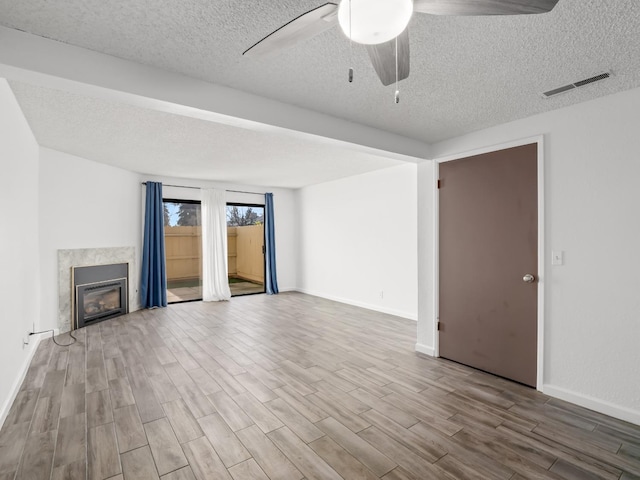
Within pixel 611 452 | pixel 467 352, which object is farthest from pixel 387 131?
pixel 611 452

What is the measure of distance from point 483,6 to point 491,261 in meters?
2.48

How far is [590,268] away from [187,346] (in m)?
4.12

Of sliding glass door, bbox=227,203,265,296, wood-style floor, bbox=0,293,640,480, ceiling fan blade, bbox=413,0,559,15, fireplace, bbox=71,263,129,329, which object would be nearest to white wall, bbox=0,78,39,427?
wood-style floor, bbox=0,293,640,480

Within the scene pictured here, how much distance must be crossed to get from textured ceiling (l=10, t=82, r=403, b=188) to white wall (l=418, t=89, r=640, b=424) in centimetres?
211

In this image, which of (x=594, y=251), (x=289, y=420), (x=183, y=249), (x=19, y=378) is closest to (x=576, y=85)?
(x=594, y=251)

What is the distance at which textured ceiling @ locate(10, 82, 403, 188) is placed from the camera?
9.61 ft

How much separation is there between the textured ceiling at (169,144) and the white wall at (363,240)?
1.51ft

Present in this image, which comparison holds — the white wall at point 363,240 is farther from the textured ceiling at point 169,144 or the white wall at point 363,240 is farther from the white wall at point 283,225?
the textured ceiling at point 169,144

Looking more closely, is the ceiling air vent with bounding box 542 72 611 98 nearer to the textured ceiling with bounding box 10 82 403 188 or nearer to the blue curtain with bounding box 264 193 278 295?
the textured ceiling with bounding box 10 82 403 188

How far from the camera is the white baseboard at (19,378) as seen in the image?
230 centimetres

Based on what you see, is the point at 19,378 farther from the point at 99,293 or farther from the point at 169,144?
the point at 169,144

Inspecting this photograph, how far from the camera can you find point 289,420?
2270 millimetres

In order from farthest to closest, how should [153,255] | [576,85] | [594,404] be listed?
1. [153,255]
2. [594,404]
3. [576,85]

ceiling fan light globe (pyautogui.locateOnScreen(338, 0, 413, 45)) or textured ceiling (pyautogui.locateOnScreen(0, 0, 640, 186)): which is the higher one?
textured ceiling (pyautogui.locateOnScreen(0, 0, 640, 186))
